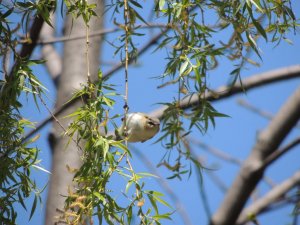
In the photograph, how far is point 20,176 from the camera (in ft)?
3.29

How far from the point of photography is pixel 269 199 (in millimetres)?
1699

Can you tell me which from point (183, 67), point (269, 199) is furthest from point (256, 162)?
point (183, 67)

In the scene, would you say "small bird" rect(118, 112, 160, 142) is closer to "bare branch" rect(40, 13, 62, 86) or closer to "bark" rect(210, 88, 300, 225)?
"bark" rect(210, 88, 300, 225)

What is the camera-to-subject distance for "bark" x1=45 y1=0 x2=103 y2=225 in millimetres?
1430

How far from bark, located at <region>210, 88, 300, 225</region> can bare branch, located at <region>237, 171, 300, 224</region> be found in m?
0.03

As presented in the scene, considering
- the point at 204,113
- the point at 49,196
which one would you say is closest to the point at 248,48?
the point at 204,113

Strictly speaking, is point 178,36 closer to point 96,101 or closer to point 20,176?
point 96,101

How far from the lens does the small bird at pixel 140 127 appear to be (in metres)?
1.12

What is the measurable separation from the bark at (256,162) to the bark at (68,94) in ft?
1.65

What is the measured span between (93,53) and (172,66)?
24.1 inches

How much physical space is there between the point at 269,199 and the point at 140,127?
0.72 meters

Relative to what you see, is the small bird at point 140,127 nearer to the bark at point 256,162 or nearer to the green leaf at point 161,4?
the green leaf at point 161,4

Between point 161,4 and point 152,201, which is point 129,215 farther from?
point 161,4

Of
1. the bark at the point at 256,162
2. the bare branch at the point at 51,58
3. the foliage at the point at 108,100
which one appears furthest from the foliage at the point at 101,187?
the bare branch at the point at 51,58
